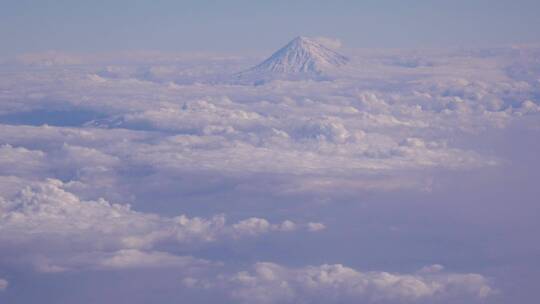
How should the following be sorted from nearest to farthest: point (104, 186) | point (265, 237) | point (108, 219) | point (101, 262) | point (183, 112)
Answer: point (101, 262)
point (108, 219)
point (265, 237)
point (104, 186)
point (183, 112)

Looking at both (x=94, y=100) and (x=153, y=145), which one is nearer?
(x=153, y=145)

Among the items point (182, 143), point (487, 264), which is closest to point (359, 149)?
point (182, 143)

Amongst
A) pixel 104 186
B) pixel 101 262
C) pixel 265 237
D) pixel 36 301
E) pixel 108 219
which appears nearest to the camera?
pixel 36 301

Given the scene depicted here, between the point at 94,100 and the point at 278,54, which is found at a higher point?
the point at 278,54

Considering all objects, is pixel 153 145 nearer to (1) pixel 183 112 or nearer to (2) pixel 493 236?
(1) pixel 183 112
